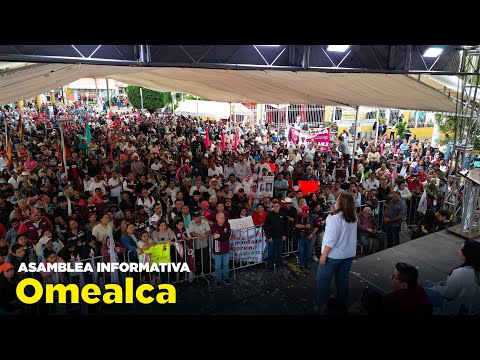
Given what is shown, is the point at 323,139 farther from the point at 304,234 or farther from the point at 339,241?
the point at 339,241

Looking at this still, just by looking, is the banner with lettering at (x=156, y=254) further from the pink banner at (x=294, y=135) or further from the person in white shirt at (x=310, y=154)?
the pink banner at (x=294, y=135)

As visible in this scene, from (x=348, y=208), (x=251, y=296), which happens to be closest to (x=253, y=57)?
(x=348, y=208)

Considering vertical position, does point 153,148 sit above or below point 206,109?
below

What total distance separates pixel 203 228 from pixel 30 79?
525 cm

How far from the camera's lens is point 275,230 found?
6.88 meters

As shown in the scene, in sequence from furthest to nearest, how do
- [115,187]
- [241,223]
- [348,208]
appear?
[115,187]
[241,223]
[348,208]

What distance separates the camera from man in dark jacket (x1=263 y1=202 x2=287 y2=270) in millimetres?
6809

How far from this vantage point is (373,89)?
1007cm

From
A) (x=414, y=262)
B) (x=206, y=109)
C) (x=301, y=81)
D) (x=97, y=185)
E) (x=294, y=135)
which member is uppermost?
(x=206, y=109)

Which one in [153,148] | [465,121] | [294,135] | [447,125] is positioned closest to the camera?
[465,121]

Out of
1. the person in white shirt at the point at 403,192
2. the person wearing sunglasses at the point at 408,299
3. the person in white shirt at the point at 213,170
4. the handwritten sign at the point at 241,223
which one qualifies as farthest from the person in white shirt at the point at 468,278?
the person in white shirt at the point at 213,170

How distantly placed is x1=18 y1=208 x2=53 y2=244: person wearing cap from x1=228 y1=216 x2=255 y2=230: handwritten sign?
12.1 feet

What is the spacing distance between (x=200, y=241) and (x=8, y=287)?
3189 millimetres

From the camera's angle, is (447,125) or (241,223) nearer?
(241,223)
